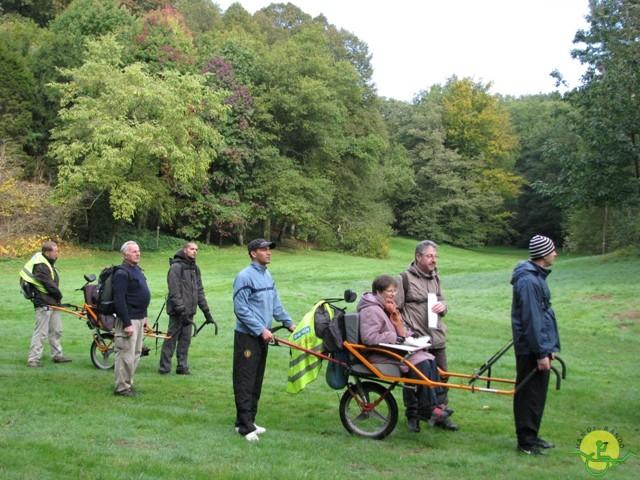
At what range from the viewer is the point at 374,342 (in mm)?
6895

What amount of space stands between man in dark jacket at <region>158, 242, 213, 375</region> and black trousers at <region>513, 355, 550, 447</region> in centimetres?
562

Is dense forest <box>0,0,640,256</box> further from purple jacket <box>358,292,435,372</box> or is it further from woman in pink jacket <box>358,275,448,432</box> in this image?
purple jacket <box>358,292,435,372</box>

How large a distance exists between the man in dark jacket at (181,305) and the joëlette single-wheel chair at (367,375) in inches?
154

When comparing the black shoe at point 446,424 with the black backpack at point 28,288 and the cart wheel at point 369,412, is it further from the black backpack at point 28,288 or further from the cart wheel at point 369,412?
the black backpack at point 28,288

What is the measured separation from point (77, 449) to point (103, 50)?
34465 millimetres

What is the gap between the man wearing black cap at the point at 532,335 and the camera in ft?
21.3

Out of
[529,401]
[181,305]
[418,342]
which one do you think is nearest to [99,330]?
[181,305]

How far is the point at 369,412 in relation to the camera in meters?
7.22

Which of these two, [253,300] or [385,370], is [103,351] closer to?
[253,300]

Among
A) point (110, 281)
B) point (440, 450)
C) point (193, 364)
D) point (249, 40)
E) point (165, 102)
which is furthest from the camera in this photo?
point (249, 40)

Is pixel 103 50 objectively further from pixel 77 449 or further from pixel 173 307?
pixel 77 449

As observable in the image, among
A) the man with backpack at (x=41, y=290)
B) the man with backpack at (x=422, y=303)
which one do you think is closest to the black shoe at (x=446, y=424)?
the man with backpack at (x=422, y=303)

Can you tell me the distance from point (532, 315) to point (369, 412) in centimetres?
200

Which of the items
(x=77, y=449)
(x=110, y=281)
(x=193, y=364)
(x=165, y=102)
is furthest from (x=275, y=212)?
(x=77, y=449)
